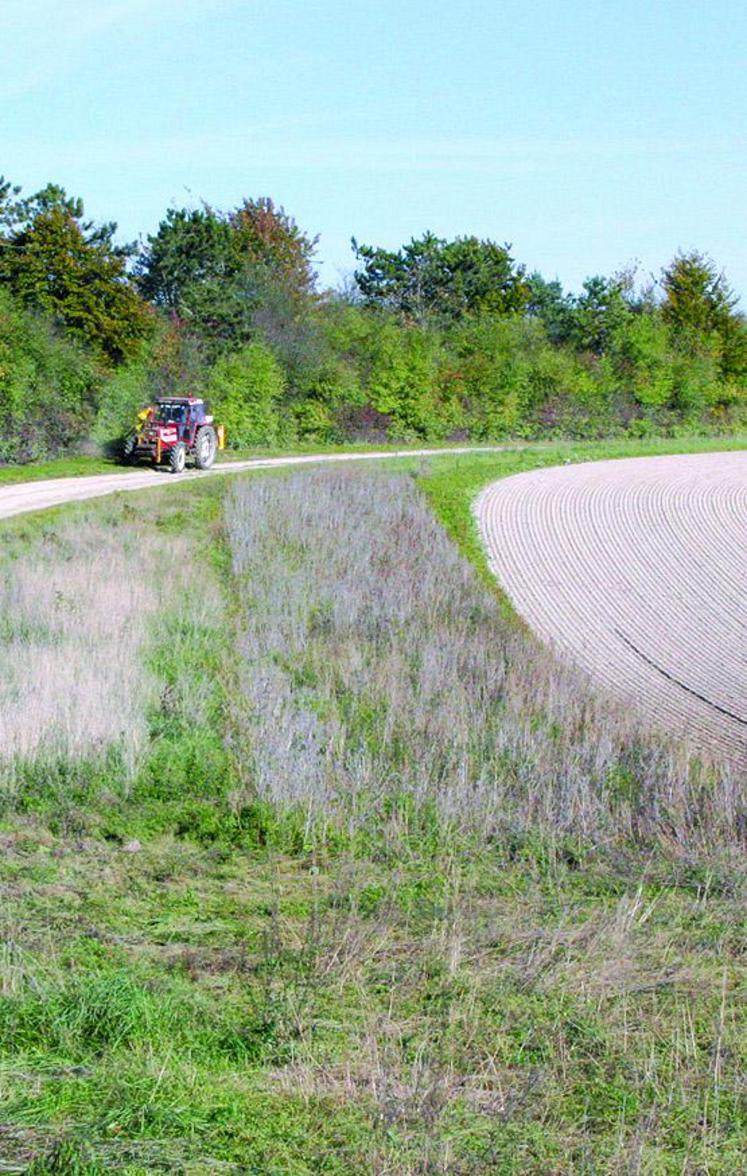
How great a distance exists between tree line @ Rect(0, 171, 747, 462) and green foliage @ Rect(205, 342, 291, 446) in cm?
6

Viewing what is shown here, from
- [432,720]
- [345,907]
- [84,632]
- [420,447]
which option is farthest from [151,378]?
[345,907]

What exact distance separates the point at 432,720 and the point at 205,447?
2152 cm

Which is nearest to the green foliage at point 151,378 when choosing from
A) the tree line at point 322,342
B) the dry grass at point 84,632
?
the tree line at point 322,342

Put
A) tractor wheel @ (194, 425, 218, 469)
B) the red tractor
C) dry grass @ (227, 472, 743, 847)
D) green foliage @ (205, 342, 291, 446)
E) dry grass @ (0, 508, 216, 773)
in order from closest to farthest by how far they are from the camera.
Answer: dry grass @ (227, 472, 743, 847), dry grass @ (0, 508, 216, 773), the red tractor, tractor wheel @ (194, 425, 218, 469), green foliage @ (205, 342, 291, 446)

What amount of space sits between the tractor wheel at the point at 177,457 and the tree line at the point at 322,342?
A: 3984mm

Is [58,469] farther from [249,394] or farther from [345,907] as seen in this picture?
[345,907]

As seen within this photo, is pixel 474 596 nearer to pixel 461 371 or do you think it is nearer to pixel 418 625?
pixel 418 625

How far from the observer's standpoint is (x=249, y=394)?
43375 mm

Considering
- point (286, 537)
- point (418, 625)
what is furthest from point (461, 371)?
point (418, 625)

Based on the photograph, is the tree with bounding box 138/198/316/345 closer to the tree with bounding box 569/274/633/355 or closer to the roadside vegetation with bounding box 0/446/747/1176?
the tree with bounding box 569/274/633/355

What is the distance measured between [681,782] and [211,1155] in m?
7.15

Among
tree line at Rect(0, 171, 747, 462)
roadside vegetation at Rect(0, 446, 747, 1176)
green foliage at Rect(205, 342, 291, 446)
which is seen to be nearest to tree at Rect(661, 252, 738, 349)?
tree line at Rect(0, 171, 747, 462)

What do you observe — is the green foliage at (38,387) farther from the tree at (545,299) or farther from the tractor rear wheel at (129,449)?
the tree at (545,299)

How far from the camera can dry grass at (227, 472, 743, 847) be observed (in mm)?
11039
